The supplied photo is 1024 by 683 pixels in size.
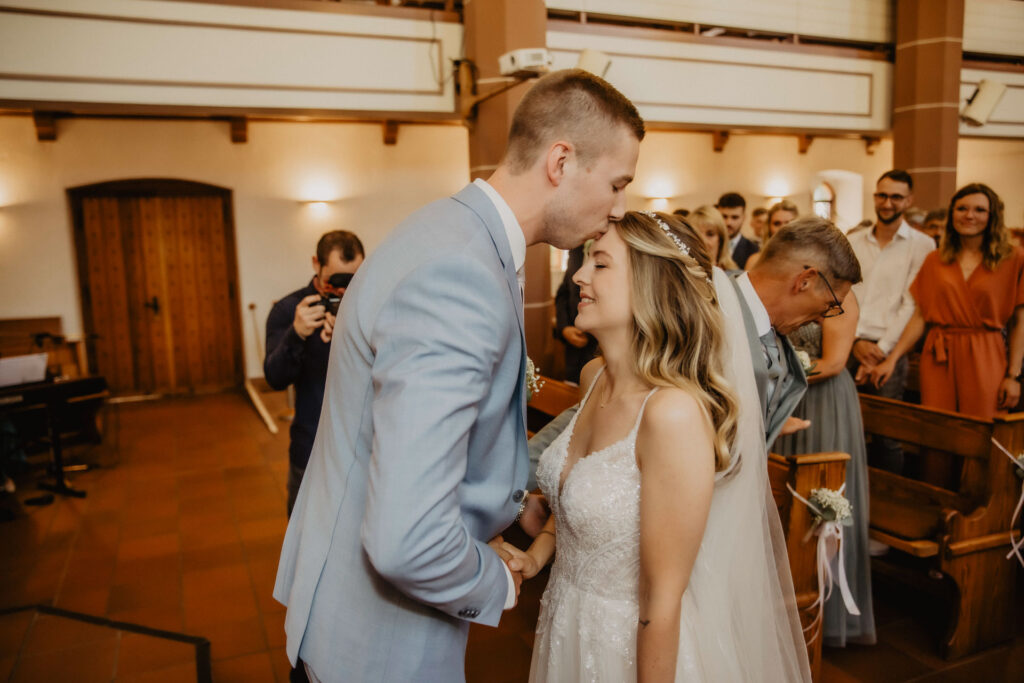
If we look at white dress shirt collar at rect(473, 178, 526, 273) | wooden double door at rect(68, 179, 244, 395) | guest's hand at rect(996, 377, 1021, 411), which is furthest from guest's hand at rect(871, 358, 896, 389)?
wooden double door at rect(68, 179, 244, 395)

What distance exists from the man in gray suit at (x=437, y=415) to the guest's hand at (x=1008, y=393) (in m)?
3.45

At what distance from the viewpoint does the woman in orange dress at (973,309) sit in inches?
148

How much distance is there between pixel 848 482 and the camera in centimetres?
299

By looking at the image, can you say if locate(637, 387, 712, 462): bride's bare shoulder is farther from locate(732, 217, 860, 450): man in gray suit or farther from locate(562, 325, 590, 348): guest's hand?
locate(562, 325, 590, 348): guest's hand

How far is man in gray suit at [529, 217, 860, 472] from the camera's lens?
2266 mm

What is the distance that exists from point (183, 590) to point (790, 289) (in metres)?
3.34

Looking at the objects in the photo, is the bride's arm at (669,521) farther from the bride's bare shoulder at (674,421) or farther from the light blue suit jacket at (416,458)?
the light blue suit jacket at (416,458)

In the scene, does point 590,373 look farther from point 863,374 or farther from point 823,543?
point 863,374

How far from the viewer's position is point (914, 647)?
3.03 metres

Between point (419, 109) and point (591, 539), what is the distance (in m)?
5.07

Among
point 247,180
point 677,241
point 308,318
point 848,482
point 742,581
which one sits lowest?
point 848,482

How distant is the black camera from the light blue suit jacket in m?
1.51

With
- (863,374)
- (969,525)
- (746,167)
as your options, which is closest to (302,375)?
(969,525)

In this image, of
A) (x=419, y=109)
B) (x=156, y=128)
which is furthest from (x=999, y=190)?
(x=156, y=128)
